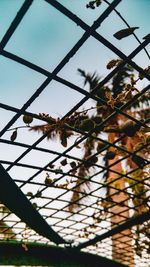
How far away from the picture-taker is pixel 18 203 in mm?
2223

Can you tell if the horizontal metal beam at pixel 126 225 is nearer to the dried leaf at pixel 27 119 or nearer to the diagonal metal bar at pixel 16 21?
the dried leaf at pixel 27 119

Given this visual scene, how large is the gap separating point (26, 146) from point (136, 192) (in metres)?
1.57

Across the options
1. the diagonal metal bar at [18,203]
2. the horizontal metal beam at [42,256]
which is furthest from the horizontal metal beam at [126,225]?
the diagonal metal bar at [18,203]

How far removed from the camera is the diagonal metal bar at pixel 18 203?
6.35 ft

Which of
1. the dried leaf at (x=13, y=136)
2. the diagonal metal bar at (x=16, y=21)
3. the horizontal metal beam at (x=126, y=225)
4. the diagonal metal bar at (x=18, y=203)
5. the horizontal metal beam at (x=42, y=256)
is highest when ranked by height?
the diagonal metal bar at (x=16, y=21)

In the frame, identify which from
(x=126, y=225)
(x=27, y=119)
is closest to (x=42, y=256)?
(x=126, y=225)

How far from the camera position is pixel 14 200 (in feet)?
7.09

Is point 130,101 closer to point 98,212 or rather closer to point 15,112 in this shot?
point 15,112


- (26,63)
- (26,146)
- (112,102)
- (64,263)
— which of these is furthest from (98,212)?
(26,63)

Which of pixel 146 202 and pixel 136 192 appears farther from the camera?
pixel 136 192

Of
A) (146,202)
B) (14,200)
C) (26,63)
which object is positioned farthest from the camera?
(146,202)

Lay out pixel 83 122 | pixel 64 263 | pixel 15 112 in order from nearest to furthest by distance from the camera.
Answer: pixel 15 112, pixel 83 122, pixel 64 263

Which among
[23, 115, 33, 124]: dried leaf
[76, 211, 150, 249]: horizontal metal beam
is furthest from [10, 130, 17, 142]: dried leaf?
[76, 211, 150, 249]: horizontal metal beam

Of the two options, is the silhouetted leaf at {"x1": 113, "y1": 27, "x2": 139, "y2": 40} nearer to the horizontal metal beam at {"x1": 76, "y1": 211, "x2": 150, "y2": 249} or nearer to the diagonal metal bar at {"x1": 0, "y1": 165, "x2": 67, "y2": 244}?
the diagonal metal bar at {"x1": 0, "y1": 165, "x2": 67, "y2": 244}
